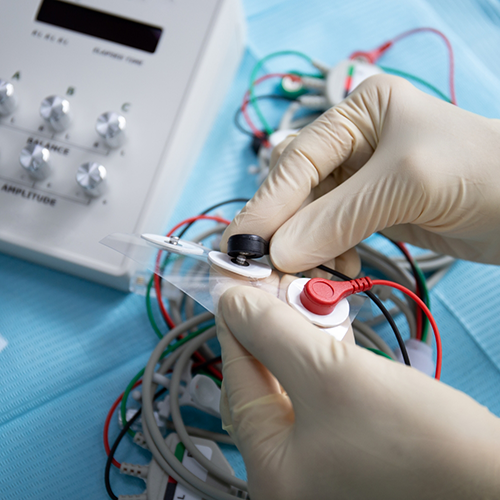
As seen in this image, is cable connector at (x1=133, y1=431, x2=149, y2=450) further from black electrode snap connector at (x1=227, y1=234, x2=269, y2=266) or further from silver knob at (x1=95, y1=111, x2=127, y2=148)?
silver knob at (x1=95, y1=111, x2=127, y2=148)

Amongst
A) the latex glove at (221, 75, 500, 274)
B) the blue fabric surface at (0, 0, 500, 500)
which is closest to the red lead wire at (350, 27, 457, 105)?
the blue fabric surface at (0, 0, 500, 500)

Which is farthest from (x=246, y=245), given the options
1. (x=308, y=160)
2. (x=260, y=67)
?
(x=260, y=67)

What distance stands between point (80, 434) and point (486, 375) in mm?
1001

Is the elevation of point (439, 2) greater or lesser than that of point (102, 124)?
greater

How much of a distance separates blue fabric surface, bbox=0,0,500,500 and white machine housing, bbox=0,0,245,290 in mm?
102

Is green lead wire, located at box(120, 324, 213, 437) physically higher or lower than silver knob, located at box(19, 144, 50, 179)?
lower

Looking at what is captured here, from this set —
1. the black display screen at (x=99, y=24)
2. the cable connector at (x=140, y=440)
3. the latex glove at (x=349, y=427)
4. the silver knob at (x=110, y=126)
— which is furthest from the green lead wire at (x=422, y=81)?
the cable connector at (x=140, y=440)

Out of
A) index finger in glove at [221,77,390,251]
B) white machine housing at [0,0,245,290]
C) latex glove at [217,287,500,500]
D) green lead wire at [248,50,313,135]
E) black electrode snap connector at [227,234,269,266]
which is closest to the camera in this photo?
latex glove at [217,287,500,500]

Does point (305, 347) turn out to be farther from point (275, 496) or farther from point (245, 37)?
point (245, 37)

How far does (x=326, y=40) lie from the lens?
1236mm

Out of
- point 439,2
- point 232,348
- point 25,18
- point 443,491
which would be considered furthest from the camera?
point 439,2

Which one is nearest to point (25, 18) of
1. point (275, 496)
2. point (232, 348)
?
point (232, 348)

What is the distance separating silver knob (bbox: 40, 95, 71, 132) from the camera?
824 millimetres

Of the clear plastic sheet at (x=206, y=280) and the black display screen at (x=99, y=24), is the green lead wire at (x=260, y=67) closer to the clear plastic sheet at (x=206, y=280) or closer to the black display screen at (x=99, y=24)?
the black display screen at (x=99, y=24)
